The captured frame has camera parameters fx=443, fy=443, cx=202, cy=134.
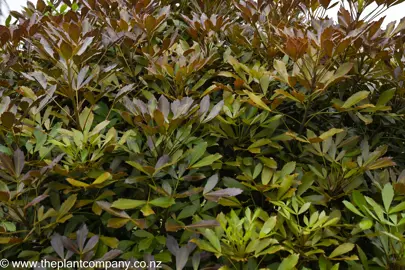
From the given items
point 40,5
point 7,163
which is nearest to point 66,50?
point 7,163

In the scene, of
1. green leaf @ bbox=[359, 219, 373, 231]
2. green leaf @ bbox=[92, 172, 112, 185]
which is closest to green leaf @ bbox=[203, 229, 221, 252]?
green leaf @ bbox=[92, 172, 112, 185]

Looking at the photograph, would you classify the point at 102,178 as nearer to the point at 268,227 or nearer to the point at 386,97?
the point at 268,227

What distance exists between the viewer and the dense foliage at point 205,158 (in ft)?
4.34

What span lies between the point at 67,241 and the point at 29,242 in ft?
0.67

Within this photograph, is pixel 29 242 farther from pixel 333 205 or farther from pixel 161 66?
pixel 333 205

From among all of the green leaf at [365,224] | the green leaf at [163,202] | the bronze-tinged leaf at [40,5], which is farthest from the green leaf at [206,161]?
the bronze-tinged leaf at [40,5]

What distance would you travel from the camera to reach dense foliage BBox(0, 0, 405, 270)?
52.1 inches

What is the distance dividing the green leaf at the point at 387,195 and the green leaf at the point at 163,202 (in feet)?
2.14

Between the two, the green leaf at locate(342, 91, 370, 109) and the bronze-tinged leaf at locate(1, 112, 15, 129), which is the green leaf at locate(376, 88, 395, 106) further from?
the bronze-tinged leaf at locate(1, 112, 15, 129)

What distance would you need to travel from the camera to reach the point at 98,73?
155 centimetres

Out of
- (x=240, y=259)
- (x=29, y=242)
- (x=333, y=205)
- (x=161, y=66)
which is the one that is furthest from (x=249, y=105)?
(x=29, y=242)

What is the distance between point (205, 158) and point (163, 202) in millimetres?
195

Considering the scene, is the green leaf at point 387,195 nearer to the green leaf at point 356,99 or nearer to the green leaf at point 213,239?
the green leaf at point 356,99

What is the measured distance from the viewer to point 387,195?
1373mm
